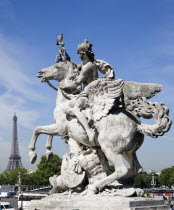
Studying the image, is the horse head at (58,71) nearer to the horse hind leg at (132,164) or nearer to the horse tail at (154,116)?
the horse tail at (154,116)

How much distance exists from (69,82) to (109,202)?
358cm

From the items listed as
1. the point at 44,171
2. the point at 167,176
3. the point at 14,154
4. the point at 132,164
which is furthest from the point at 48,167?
the point at 14,154

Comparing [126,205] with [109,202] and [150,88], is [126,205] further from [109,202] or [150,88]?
[150,88]

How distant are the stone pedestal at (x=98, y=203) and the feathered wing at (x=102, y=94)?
6.20 feet

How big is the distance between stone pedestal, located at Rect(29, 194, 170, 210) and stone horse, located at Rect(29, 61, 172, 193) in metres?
0.40

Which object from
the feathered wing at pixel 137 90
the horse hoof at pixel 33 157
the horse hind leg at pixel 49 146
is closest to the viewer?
the feathered wing at pixel 137 90

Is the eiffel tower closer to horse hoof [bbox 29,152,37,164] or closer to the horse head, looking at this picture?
the horse head

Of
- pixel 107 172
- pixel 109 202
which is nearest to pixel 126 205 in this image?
pixel 109 202

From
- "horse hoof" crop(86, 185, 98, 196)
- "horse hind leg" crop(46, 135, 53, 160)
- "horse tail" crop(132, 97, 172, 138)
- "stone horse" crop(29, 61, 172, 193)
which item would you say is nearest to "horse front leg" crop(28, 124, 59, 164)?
"stone horse" crop(29, 61, 172, 193)

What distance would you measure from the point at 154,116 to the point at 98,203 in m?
2.35

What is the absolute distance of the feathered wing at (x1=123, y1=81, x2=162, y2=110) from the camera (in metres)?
8.28

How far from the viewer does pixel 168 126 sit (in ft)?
25.4

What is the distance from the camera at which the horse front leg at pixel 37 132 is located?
9.09 meters

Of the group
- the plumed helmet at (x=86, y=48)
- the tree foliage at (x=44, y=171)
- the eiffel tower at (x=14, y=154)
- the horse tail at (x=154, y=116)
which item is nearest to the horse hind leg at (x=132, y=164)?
the horse tail at (x=154, y=116)
